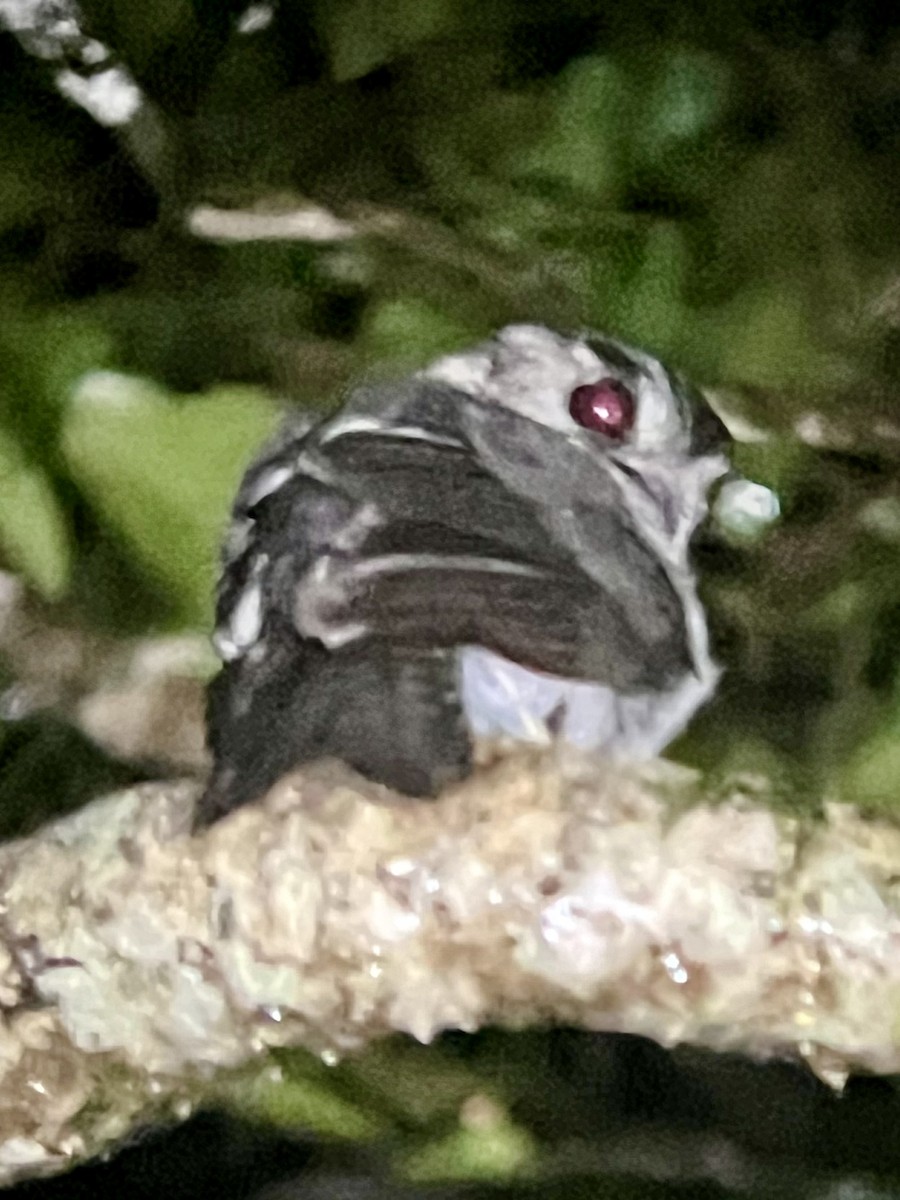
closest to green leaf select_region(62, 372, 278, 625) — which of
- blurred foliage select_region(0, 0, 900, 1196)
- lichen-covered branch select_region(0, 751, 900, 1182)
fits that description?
blurred foliage select_region(0, 0, 900, 1196)

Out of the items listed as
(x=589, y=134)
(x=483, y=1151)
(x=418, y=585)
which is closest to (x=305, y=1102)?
(x=483, y=1151)

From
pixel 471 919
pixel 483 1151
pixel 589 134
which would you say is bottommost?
pixel 483 1151

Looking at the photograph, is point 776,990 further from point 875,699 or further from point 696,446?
point 696,446

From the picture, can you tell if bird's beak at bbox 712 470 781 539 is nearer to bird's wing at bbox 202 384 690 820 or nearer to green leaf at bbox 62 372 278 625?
bird's wing at bbox 202 384 690 820

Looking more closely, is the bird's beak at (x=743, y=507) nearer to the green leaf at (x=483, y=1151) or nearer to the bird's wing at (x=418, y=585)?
the bird's wing at (x=418, y=585)

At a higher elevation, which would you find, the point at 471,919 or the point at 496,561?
the point at 496,561

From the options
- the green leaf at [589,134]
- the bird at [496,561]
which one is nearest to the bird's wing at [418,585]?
the bird at [496,561]

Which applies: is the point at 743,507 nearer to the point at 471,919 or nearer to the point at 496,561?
the point at 496,561

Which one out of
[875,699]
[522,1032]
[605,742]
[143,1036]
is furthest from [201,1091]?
[875,699]
